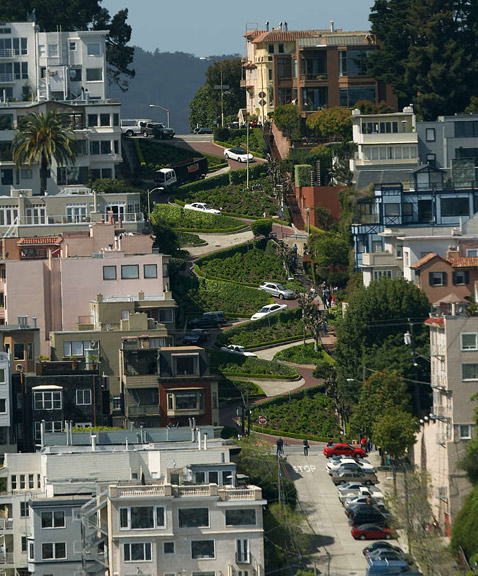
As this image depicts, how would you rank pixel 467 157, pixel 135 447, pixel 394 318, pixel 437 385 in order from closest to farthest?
pixel 135 447
pixel 437 385
pixel 394 318
pixel 467 157

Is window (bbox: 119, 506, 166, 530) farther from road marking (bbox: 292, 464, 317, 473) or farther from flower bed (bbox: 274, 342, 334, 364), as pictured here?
flower bed (bbox: 274, 342, 334, 364)

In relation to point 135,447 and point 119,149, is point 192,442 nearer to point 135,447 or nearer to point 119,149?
point 135,447

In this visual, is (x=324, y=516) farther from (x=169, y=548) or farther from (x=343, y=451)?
(x=169, y=548)

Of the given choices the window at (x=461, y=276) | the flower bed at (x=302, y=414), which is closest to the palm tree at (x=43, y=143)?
the flower bed at (x=302, y=414)

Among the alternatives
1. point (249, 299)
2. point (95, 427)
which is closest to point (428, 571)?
point (95, 427)

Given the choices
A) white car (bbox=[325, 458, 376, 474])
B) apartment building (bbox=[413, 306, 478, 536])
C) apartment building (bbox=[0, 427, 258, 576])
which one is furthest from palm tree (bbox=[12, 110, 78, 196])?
apartment building (bbox=[0, 427, 258, 576])

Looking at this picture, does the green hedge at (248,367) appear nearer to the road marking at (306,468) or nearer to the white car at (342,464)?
the road marking at (306,468)

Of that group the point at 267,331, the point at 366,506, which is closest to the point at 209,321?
the point at 267,331
